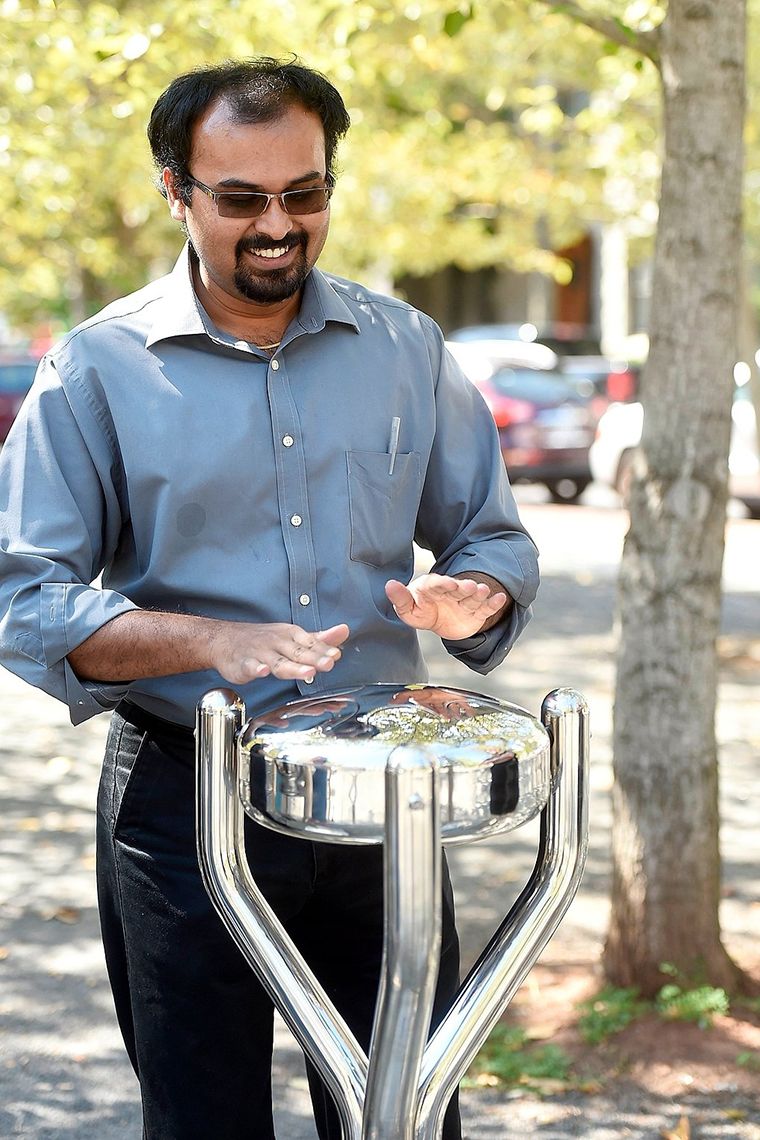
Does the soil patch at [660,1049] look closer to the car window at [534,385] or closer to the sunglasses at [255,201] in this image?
the sunglasses at [255,201]

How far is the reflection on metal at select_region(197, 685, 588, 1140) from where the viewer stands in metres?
1.62

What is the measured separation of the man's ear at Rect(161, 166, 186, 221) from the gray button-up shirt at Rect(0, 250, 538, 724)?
0.08 m

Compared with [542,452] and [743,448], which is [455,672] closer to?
[743,448]

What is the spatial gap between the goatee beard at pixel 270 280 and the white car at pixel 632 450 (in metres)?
10.8

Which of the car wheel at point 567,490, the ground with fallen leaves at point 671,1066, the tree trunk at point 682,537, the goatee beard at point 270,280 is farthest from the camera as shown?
the car wheel at point 567,490

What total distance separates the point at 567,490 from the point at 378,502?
13433mm

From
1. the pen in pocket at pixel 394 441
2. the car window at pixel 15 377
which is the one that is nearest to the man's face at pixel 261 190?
the pen in pocket at pixel 394 441

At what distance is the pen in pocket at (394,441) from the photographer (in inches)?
89.2

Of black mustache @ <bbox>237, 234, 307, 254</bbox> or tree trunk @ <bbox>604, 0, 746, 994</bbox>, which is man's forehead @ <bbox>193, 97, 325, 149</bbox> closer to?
black mustache @ <bbox>237, 234, 307, 254</bbox>

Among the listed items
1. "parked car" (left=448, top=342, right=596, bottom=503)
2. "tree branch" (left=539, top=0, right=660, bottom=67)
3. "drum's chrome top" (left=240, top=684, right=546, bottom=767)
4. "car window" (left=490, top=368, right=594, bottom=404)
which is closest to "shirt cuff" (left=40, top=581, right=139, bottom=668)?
"drum's chrome top" (left=240, top=684, right=546, bottom=767)

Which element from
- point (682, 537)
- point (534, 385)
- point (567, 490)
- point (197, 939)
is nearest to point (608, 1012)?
point (682, 537)

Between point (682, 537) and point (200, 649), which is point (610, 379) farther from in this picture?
point (200, 649)

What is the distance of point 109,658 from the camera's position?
6.57ft

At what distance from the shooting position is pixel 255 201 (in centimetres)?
208
